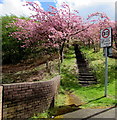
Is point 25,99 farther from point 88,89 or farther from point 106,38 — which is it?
point 106,38

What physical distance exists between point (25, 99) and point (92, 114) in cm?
216

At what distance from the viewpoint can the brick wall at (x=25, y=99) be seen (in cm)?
314

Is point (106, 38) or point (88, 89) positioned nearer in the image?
point (106, 38)

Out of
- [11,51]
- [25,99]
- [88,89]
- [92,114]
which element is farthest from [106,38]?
[11,51]

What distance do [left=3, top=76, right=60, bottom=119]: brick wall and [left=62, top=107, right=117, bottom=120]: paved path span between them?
87cm

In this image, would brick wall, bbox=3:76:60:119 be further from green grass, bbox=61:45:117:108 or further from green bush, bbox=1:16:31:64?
green bush, bbox=1:16:31:64

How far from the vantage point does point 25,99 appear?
139 inches

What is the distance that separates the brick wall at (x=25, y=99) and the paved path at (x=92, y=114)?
2.85ft

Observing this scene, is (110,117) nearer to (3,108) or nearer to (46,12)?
(3,108)

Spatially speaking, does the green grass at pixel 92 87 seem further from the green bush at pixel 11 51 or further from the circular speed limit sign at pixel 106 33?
the green bush at pixel 11 51

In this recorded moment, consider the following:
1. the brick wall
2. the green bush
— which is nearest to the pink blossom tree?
the green bush

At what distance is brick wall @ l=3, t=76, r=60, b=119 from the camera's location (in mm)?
3144

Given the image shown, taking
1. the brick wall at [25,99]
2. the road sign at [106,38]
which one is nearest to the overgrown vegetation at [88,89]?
the brick wall at [25,99]

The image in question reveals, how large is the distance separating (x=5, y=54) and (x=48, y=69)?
339cm
